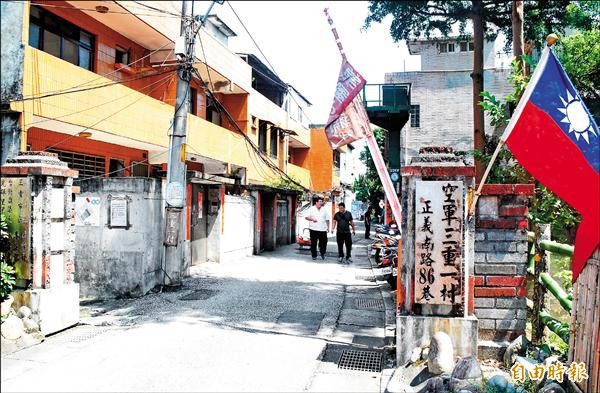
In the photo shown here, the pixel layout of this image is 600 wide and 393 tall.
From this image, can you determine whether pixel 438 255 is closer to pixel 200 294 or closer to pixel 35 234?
pixel 35 234

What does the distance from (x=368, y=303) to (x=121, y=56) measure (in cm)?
681

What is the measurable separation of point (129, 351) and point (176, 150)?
4.48 m

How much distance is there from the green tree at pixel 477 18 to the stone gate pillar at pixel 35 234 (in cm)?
869

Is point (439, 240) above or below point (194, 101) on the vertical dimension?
below

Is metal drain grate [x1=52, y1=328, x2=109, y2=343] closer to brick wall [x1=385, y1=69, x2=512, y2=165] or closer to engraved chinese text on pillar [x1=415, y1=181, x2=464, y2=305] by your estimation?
engraved chinese text on pillar [x1=415, y1=181, x2=464, y2=305]

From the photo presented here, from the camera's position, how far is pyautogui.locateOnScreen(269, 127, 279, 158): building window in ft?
77.8

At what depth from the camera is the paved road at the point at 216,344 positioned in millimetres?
4375

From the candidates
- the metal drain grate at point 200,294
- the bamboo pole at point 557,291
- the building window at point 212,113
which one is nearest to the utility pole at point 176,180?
the metal drain grate at point 200,294

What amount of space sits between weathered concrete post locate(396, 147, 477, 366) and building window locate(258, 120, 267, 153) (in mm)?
17179

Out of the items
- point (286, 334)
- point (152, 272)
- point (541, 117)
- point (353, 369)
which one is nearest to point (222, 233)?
point (152, 272)

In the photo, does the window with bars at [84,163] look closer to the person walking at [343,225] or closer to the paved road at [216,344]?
the paved road at [216,344]

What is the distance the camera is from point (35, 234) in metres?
5.73

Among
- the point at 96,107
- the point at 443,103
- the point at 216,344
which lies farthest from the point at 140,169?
the point at 443,103

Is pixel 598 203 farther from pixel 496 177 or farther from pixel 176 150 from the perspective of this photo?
pixel 176 150
